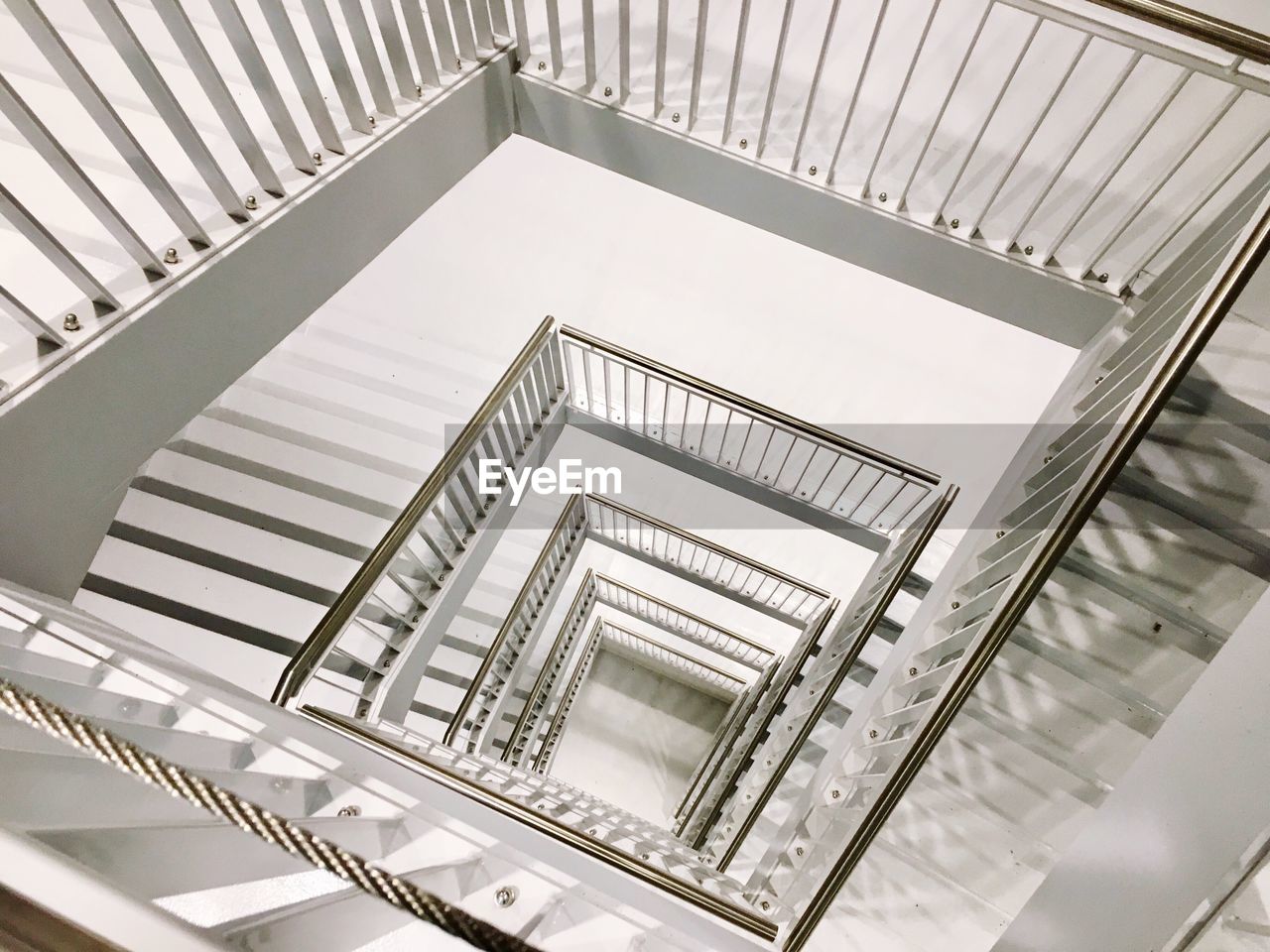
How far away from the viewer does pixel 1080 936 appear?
1.97 meters

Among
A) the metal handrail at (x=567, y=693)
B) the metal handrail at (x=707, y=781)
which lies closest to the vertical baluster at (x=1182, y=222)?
the metal handrail at (x=707, y=781)

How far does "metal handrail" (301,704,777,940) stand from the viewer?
6.14ft

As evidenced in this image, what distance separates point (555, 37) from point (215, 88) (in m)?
1.41

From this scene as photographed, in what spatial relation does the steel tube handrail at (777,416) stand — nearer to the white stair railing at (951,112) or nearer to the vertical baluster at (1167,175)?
→ the white stair railing at (951,112)

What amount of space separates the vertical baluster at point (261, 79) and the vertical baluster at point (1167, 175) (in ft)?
7.97

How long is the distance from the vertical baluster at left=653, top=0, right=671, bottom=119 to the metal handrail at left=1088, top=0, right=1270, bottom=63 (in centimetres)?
121

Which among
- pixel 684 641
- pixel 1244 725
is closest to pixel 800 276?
pixel 1244 725

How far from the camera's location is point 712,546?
4887 millimetres

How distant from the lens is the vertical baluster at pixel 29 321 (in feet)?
3.89

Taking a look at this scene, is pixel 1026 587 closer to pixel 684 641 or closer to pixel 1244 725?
pixel 1244 725

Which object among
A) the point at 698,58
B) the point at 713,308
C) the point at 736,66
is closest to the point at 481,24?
the point at 698,58

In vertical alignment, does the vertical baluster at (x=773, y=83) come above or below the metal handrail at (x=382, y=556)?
above

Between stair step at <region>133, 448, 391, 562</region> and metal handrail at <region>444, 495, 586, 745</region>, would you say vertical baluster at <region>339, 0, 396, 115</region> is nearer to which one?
stair step at <region>133, 448, 391, 562</region>

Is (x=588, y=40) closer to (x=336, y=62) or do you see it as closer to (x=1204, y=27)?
(x=336, y=62)
